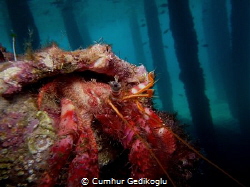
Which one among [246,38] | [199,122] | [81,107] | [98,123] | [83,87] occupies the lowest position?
[199,122]

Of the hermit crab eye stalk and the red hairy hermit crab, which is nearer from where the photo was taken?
the red hairy hermit crab

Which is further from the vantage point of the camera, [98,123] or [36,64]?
[98,123]

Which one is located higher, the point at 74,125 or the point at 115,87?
the point at 115,87

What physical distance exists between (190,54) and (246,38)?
637 cm

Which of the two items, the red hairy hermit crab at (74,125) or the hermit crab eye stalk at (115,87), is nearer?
the red hairy hermit crab at (74,125)

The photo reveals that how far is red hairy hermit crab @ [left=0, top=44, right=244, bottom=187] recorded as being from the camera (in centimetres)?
200

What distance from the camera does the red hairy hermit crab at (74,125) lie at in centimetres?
200

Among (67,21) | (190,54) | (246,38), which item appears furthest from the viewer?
(67,21)

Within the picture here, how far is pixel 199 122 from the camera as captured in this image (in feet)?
43.2

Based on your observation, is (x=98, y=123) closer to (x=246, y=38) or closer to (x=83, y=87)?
(x=83, y=87)

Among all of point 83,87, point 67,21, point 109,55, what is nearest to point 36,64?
point 83,87

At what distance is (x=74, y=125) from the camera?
2.22 metres

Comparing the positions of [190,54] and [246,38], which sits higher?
[246,38]

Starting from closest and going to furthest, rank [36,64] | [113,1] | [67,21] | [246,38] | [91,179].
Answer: [91,179] → [36,64] → [246,38] → [67,21] → [113,1]
